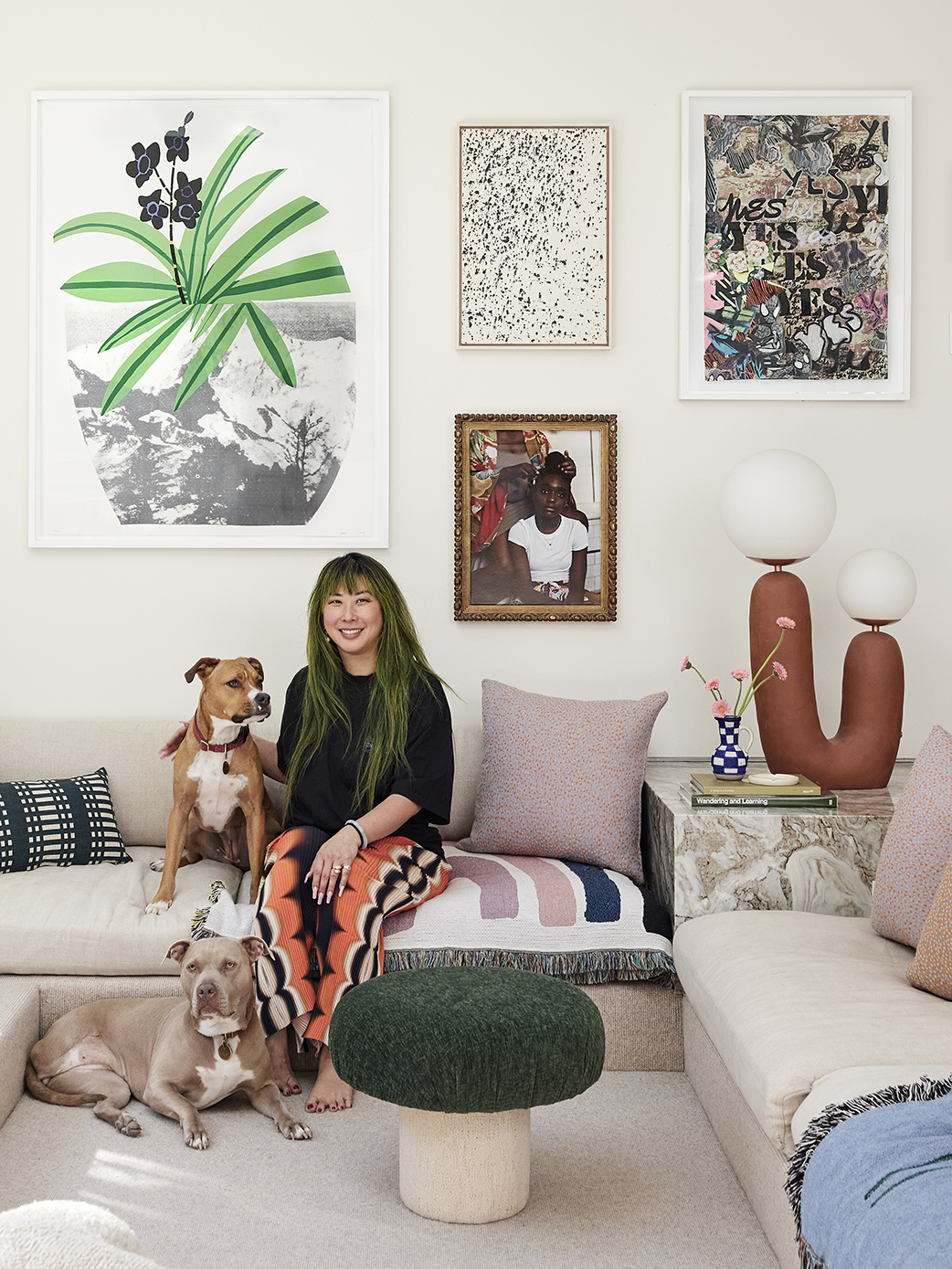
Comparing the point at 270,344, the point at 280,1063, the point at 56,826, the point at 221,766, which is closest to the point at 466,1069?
the point at 280,1063

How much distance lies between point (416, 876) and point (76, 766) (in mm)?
1100

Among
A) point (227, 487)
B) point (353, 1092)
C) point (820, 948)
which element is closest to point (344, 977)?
point (353, 1092)

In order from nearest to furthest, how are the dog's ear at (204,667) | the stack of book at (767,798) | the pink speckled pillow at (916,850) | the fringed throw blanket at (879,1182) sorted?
the fringed throw blanket at (879,1182)
the pink speckled pillow at (916,850)
the stack of book at (767,798)
the dog's ear at (204,667)

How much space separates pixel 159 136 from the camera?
3.16 m

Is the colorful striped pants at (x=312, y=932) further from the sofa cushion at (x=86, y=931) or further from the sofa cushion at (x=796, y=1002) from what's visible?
the sofa cushion at (x=796, y=1002)

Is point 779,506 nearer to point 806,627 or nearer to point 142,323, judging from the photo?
point 806,627

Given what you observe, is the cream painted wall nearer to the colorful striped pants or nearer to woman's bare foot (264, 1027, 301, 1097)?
the colorful striped pants

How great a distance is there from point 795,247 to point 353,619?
67.5 inches

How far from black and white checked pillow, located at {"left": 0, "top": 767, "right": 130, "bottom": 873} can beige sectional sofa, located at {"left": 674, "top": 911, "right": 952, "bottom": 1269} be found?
58.1 inches

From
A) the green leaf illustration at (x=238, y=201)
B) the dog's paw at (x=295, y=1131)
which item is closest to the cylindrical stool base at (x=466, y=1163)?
the dog's paw at (x=295, y=1131)

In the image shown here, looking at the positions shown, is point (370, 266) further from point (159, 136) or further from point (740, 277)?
point (740, 277)

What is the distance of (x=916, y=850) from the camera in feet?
6.96

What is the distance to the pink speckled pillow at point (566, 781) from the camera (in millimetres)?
2756

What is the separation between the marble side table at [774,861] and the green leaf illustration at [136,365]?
77.3 inches
